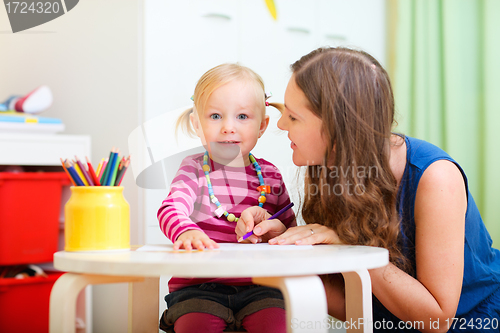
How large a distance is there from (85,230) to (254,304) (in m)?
0.40

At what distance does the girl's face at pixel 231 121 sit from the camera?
1.04 m

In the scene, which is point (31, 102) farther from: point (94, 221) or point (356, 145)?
point (356, 145)

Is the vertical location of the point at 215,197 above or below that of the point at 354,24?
below

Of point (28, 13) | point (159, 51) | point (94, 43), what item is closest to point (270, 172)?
point (159, 51)

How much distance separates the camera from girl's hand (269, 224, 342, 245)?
0.78m

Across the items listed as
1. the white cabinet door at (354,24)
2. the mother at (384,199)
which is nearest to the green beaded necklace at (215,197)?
the mother at (384,199)

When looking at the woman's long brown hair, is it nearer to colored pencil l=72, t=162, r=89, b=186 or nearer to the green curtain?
→ colored pencil l=72, t=162, r=89, b=186

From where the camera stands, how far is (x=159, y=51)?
1.60 meters

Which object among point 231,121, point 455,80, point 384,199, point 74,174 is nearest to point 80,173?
point 74,174

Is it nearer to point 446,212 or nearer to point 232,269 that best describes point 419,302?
point 446,212

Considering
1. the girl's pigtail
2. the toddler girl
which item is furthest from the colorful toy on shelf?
the toddler girl

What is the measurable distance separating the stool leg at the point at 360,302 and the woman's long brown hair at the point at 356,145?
111 mm

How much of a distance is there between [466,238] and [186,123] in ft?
2.72

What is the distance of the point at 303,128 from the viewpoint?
0.87 metres
